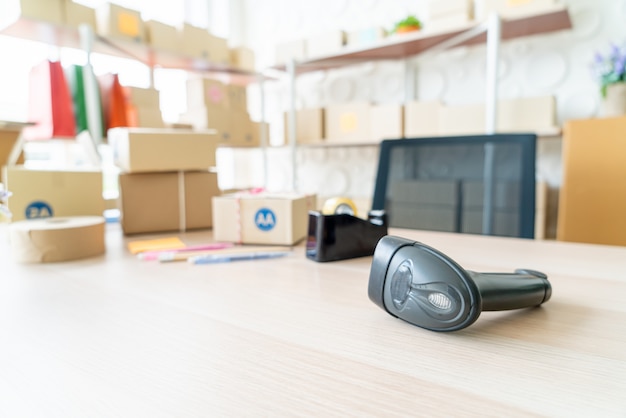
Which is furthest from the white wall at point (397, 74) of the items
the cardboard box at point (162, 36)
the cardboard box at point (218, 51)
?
the cardboard box at point (162, 36)

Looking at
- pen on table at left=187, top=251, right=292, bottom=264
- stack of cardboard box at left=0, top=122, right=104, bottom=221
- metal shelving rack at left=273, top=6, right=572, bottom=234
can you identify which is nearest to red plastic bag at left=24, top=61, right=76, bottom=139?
stack of cardboard box at left=0, top=122, right=104, bottom=221

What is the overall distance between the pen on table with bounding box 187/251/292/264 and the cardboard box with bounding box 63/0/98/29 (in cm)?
195

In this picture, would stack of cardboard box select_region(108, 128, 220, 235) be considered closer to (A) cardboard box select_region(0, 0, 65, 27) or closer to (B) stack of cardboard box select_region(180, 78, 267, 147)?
(A) cardboard box select_region(0, 0, 65, 27)

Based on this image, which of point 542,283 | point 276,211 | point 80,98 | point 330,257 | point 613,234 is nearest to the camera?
point 542,283

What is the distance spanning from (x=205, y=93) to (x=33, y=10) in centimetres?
91

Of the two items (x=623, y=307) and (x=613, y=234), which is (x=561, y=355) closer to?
(x=623, y=307)

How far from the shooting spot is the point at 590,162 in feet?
4.82

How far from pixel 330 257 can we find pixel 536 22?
1.93 metres

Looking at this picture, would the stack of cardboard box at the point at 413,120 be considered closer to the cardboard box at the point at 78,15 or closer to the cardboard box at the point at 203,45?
the cardboard box at the point at 203,45

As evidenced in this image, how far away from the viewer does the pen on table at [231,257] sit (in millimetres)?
629

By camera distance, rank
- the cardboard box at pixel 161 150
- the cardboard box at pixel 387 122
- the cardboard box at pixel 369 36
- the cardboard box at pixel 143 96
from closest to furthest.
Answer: the cardboard box at pixel 161 150, the cardboard box at pixel 143 96, the cardboard box at pixel 387 122, the cardboard box at pixel 369 36

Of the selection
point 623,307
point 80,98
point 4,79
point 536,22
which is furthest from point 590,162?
point 4,79

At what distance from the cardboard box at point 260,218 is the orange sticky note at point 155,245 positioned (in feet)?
0.31

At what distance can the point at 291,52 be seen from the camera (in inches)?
104
